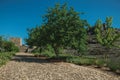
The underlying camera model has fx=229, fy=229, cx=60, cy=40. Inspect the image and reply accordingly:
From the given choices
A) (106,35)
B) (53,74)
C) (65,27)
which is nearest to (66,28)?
(65,27)

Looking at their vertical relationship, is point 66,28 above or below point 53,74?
above

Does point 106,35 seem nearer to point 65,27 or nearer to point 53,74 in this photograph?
point 65,27

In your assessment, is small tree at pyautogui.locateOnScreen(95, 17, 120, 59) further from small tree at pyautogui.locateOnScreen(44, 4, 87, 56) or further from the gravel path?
the gravel path

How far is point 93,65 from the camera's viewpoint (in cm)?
1973

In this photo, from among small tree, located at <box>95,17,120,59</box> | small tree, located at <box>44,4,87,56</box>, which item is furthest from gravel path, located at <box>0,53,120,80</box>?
small tree, located at <box>95,17,120,59</box>

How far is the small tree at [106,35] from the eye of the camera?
2892 cm

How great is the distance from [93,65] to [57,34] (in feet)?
19.3

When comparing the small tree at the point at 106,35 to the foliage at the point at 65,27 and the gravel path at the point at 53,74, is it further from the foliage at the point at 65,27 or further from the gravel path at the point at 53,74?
the gravel path at the point at 53,74

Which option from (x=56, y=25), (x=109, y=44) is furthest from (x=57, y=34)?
(x=109, y=44)

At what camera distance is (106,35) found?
2959 cm

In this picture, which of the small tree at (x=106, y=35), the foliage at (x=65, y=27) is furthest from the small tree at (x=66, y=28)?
the small tree at (x=106, y=35)

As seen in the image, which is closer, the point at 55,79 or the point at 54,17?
the point at 55,79

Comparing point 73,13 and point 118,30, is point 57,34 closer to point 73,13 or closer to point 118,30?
point 73,13

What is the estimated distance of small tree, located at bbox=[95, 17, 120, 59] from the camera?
28.9 metres
